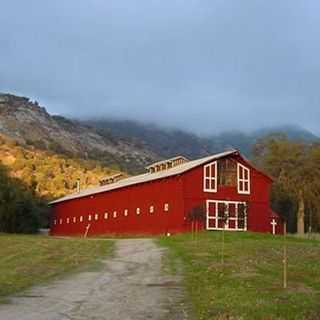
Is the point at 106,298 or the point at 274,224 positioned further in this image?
the point at 274,224

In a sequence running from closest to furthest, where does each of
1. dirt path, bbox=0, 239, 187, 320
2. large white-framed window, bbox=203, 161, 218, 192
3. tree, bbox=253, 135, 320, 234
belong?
dirt path, bbox=0, 239, 187, 320
large white-framed window, bbox=203, 161, 218, 192
tree, bbox=253, 135, 320, 234

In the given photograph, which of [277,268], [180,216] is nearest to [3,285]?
[277,268]

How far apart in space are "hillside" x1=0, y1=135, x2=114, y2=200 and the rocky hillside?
12242mm

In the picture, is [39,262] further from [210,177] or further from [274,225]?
[274,225]

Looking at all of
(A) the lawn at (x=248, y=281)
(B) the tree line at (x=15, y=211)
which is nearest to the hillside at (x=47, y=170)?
(B) the tree line at (x=15, y=211)

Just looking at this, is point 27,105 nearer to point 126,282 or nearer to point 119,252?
point 119,252

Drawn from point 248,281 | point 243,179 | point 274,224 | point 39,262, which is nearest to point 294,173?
point 274,224

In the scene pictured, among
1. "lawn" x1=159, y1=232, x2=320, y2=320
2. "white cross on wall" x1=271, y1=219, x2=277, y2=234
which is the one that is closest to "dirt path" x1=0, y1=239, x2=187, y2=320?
"lawn" x1=159, y1=232, x2=320, y2=320

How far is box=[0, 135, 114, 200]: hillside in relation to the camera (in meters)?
97.9

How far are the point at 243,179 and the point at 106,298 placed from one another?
40.9 meters

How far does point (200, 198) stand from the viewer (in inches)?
2098

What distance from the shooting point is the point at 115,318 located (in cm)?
1287

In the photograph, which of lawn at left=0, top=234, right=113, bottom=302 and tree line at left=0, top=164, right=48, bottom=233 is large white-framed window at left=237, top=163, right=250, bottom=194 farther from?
tree line at left=0, top=164, right=48, bottom=233

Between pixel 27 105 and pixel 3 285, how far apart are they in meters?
160
